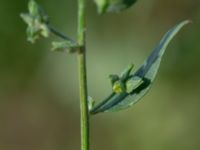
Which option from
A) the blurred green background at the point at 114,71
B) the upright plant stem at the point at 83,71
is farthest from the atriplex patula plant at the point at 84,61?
the blurred green background at the point at 114,71

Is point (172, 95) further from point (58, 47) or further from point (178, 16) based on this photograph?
point (58, 47)

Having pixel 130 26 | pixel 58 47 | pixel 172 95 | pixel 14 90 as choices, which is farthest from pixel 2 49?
pixel 58 47

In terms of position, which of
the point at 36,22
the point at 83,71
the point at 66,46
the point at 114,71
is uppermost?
the point at 114,71

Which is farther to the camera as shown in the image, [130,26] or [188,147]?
[130,26]

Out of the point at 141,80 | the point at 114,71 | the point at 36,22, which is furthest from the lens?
the point at 114,71

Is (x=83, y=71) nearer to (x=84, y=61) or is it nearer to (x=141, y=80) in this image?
(x=84, y=61)

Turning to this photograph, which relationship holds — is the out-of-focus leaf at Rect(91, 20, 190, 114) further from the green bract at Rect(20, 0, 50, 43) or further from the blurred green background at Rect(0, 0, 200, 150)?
the blurred green background at Rect(0, 0, 200, 150)

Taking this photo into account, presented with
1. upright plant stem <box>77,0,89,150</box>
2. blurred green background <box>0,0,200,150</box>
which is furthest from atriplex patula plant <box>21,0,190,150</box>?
blurred green background <box>0,0,200,150</box>

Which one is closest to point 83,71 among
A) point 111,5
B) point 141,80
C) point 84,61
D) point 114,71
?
point 84,61
